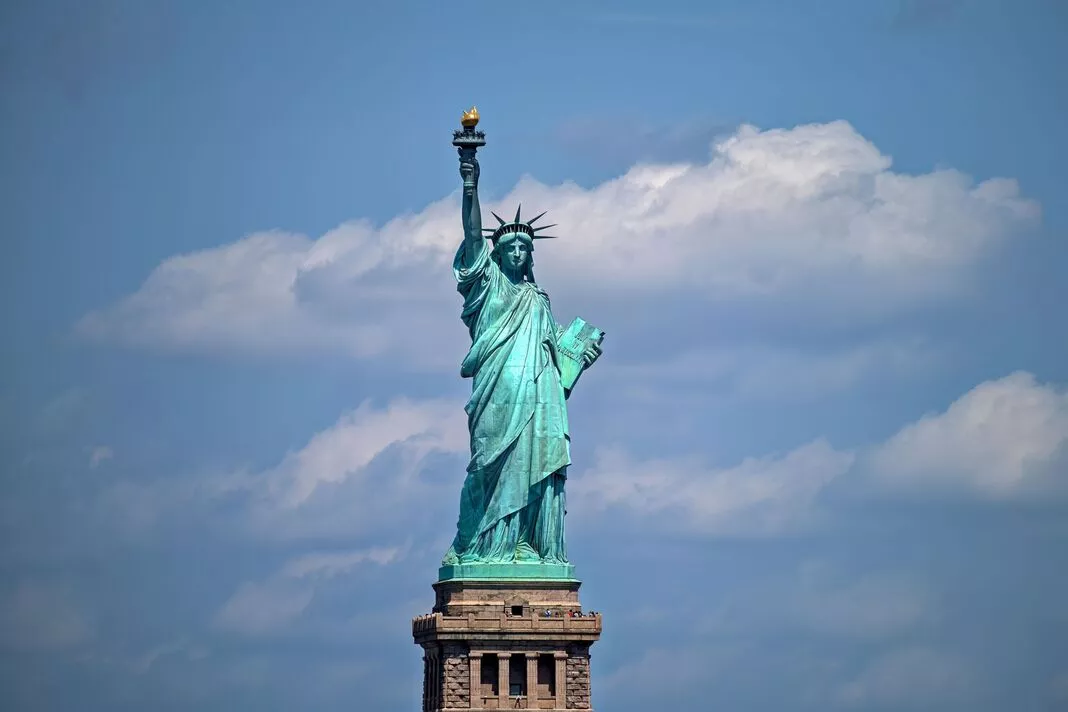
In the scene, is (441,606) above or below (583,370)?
below

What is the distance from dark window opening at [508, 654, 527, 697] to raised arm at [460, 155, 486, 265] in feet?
33.3

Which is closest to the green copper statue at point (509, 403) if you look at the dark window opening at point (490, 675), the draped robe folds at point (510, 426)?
the draped robe folds at point (510, 426)

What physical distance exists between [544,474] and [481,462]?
5.30 ft

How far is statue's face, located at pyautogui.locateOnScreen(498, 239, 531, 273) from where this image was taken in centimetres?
8956

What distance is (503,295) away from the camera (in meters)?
89.5

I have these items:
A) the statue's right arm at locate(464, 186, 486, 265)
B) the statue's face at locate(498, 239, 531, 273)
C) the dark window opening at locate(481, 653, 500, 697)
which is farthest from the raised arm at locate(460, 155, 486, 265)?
the dark window opening at locate(481, 653, 500, 697)

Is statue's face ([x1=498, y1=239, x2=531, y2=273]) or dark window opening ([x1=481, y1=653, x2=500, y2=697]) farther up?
statue's face ([x1=498, y1=239, x2=531, y2=273])

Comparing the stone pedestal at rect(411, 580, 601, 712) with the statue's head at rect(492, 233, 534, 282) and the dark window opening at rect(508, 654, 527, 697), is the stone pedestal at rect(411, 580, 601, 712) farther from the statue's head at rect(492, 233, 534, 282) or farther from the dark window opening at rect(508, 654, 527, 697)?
the statue's head at rect(492, 233, 534, 282)

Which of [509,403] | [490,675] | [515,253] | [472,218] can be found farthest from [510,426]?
[490,675]

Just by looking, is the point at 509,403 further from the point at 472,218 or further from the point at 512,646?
the point at 512,646

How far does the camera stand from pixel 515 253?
294 ft

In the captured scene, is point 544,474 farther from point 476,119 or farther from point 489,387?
point 476,119

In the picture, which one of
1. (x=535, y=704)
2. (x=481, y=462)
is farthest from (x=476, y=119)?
(x=535, y=704)

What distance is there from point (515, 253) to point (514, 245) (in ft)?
0.70
